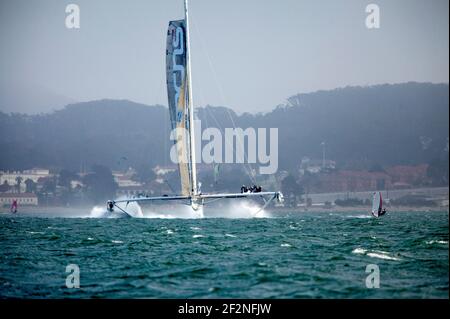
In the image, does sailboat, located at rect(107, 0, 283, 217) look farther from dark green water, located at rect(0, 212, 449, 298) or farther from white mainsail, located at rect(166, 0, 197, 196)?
dark green water, located at rect(0, 212, 449, 298)

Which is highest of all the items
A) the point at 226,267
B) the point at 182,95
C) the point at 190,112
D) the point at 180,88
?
the point at 180,88

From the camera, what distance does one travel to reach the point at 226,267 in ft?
119

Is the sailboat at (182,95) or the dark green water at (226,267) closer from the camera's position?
the dark green water at (226,267)

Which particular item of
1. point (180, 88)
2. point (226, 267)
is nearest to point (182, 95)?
point (180, 88)

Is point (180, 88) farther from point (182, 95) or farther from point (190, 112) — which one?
point (190, 112)

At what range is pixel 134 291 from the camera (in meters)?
30.2

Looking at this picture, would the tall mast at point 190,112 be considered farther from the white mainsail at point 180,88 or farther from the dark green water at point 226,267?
the dark green water at point 226,267

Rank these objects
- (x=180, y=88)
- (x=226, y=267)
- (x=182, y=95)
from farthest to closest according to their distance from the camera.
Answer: (x=180, y=88)
(x=182, y=95)
(x=226, y=267)

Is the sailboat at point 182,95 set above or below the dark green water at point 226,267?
above

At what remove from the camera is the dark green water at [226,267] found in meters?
30.0

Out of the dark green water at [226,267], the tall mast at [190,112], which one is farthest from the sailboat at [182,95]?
the dark green water at [226,267]
